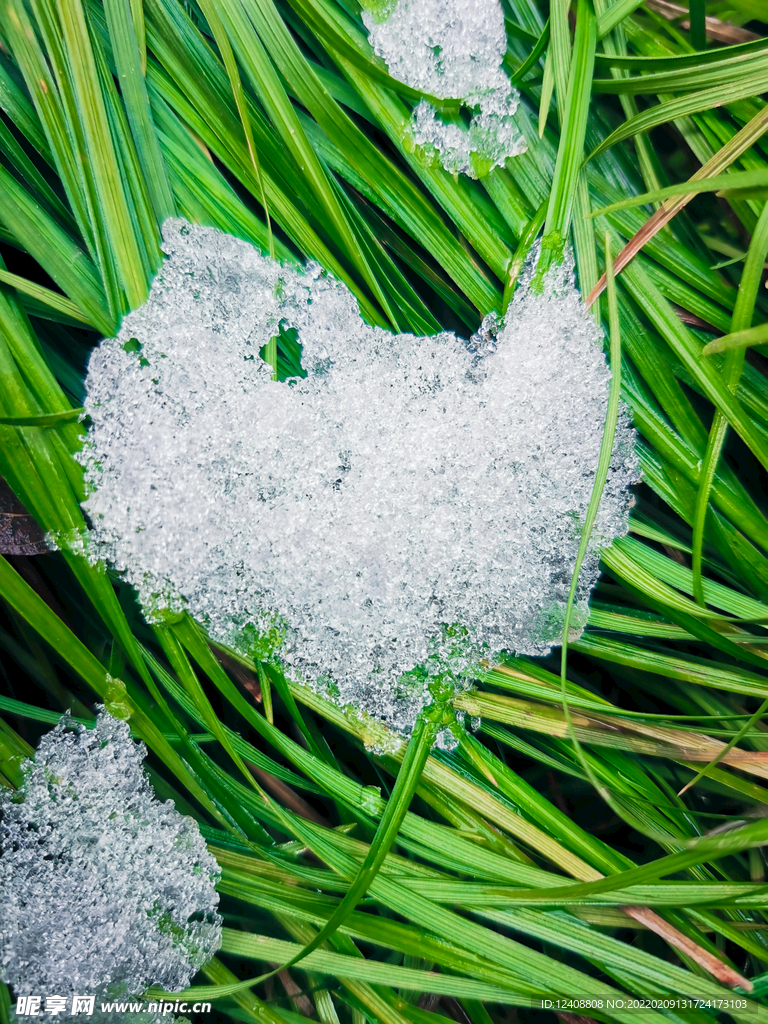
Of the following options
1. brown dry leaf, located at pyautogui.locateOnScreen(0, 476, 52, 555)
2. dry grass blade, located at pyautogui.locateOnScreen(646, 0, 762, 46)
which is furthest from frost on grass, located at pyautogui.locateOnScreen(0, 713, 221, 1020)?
dry grass blade, located at pyautogui.locateOnScreen(646, 0, 762, 46)

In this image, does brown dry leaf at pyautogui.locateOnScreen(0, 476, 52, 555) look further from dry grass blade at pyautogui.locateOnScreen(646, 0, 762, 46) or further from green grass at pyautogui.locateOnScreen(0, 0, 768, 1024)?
dry grass blade at pyautogui.locateOnScreen(646, 0, 762, 46)

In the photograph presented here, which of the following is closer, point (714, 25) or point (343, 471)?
point (343, 471)

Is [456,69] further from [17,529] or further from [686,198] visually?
[17,529]

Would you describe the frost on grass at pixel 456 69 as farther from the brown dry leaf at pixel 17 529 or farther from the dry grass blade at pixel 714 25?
the brown dry leaf at pixel 17 529

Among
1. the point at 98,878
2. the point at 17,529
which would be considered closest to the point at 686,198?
the point at 17,529

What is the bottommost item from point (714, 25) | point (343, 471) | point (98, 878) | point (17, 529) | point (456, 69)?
point (98, 878)

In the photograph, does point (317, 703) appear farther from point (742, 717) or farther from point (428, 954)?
point (742, 717)
